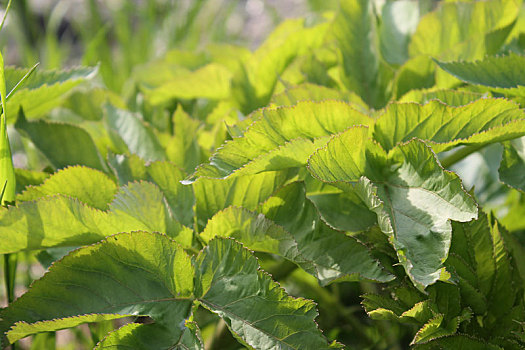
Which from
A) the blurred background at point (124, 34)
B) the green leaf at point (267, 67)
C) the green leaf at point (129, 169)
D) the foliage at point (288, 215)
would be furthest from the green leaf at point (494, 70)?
the blurred background at point (124, 34)

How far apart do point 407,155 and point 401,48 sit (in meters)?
0.30

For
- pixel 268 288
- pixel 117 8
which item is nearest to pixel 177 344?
pixel 268 288

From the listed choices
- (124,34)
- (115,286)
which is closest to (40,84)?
(115,286)

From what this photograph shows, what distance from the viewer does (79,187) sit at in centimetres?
54

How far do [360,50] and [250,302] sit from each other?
379mm

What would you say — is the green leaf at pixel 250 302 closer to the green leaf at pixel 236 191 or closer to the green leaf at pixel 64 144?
the green leaf at pixel 236 191

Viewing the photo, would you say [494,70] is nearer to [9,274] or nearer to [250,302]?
[250,302]

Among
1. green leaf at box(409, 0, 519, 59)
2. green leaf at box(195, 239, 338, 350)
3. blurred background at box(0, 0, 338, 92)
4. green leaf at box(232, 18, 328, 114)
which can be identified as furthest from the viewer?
blurred background at box(0, 0, 338, 92)

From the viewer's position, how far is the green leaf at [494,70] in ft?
1.81

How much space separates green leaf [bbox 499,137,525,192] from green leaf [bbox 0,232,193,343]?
321 mm

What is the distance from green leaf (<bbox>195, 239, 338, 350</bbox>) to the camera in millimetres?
425

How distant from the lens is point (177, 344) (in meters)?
0.45

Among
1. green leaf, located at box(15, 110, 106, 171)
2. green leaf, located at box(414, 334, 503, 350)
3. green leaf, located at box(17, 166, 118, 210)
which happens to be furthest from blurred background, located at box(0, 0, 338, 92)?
green leaf, located at box(414, 334, 503, 350)

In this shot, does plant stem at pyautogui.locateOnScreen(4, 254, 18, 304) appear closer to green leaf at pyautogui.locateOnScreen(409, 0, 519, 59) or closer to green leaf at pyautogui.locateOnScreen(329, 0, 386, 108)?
green leaf at pyautogui.locateOnScreen(329, 0, 386, 108)
